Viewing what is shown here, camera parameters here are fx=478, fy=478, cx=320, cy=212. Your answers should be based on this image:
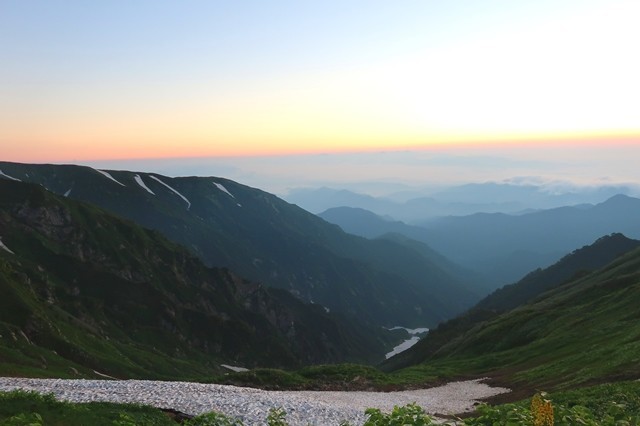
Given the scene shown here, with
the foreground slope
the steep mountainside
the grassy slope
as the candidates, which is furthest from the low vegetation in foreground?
the steep mountainside

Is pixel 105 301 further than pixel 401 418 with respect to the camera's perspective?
Yes

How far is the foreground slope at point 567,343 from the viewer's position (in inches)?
1716

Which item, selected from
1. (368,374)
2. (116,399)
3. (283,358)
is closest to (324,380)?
(368,374)

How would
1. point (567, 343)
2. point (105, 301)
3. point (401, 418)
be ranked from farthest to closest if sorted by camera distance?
point (105, 301) → point (567, 343) → point (401, 418)

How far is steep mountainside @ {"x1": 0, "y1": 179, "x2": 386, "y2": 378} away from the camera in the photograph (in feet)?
281

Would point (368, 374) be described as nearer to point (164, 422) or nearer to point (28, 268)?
point (164, 422)

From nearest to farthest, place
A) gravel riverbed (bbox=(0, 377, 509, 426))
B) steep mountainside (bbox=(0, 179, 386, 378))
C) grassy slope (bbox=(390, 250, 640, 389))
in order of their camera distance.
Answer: gravel riverbed (bbox=(0, 377, 509, 426)), grassy slope (bbox=(390, 250, 640, 389)), steep mountainside (bbox=(0, 179, 386, 378))

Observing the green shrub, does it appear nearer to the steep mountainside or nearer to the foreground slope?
the foreground slope

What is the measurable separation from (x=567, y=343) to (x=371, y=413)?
62.8 meters

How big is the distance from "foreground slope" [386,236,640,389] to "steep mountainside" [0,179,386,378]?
61.4m

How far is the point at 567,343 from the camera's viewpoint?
216ft

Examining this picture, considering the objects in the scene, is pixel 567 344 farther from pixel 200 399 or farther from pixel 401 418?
pixel 401 418

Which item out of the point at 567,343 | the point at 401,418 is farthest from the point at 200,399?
the point at 567,343

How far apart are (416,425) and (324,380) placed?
45782mm
